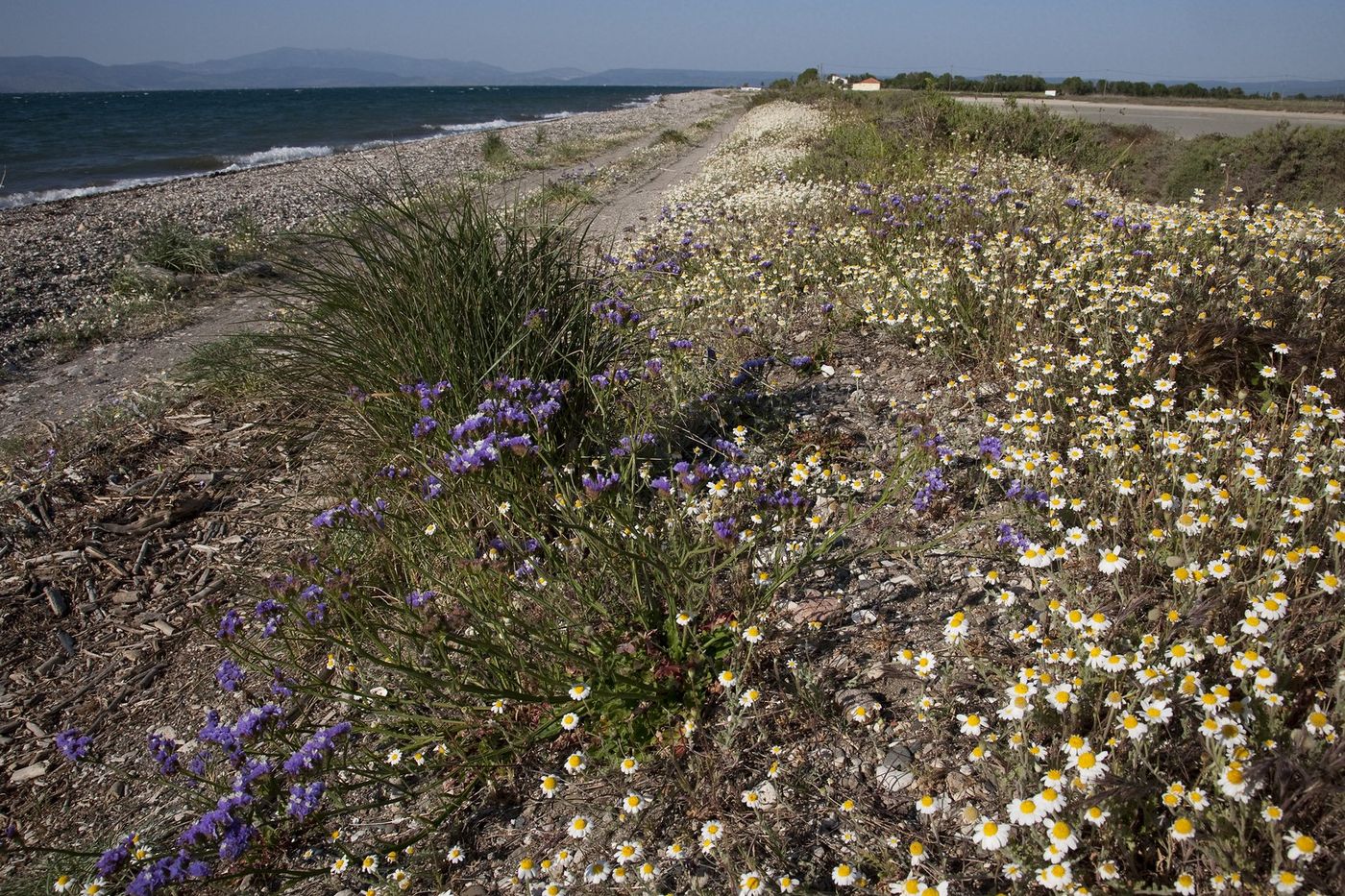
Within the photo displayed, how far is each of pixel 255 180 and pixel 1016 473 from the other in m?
20.9

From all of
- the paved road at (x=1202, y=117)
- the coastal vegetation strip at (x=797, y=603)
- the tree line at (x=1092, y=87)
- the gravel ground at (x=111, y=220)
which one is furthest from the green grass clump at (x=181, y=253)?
the tree line at (x=1092, y=87)

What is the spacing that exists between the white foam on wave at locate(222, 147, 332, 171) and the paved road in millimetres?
23336

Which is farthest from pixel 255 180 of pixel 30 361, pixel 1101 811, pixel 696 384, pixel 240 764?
pixel 1101 811

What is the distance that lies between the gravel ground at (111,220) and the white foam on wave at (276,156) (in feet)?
7.93

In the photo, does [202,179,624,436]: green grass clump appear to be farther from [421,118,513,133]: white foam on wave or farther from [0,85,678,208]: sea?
[421,118,513,133]: white foam on wave

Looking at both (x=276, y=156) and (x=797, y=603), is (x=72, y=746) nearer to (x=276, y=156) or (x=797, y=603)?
(x=797, y=603)

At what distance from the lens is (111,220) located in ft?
42.5

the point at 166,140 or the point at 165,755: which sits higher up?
the point at 166,140

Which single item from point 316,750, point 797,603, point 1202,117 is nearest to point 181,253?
point 316,750

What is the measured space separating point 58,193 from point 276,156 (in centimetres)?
1085

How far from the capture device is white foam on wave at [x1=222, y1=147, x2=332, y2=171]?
2465 cm

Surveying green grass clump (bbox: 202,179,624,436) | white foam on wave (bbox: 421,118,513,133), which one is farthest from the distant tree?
green grass clump (bbox: 202,179,624,436)

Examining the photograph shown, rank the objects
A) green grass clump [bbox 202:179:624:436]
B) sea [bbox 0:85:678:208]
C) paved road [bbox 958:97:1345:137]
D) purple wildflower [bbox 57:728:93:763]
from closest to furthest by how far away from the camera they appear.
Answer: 1. purple wildflower [bbox 57:728:93:763]
2. green grass clump [bbox 202:179:624:436]
3. paved road [bbox 958:97:1345:137]
4. sea [bbox 0:85:678:208]

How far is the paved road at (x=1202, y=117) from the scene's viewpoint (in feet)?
55.4
